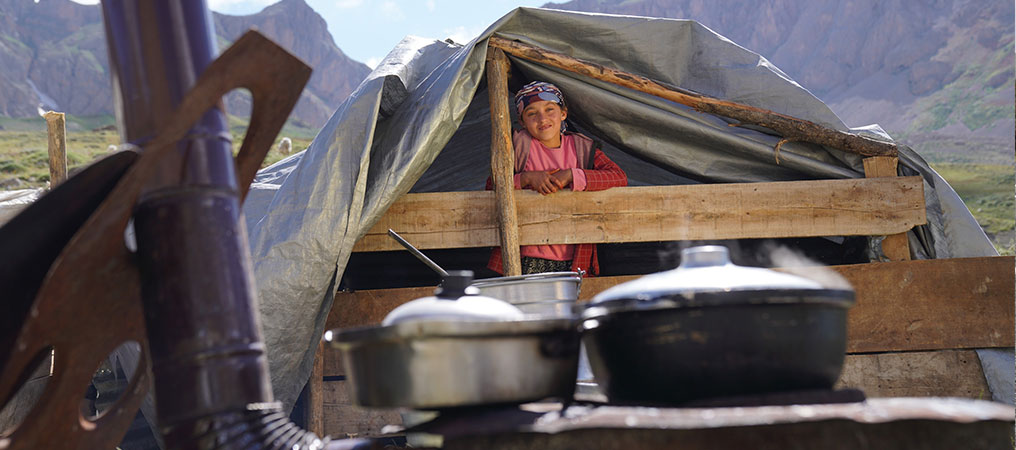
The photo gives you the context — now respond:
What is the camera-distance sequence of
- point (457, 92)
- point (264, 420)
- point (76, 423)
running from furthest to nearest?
point (457, 92), point (76, 423), point (264, 420)

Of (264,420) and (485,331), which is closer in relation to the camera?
(485,331)

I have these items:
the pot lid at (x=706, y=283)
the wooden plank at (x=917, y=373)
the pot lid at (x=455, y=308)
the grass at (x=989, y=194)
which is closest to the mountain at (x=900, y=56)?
the grass at (x=989, y=194)

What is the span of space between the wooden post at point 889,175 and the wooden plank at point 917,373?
1.90 feet

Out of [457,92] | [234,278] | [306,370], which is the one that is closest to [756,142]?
[457,92]

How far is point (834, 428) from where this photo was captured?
1.41m

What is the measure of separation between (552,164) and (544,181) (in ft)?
1.39

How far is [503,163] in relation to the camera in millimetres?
4754

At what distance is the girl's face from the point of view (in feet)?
16.4

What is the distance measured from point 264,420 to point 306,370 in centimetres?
258

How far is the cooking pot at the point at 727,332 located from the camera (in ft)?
5.21

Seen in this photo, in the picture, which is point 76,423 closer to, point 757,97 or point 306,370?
point 306,370

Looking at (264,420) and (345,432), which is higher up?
(264,420)

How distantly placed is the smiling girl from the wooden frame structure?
0.10 meters

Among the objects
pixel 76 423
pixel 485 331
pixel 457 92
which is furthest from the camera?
pixel 457 92
